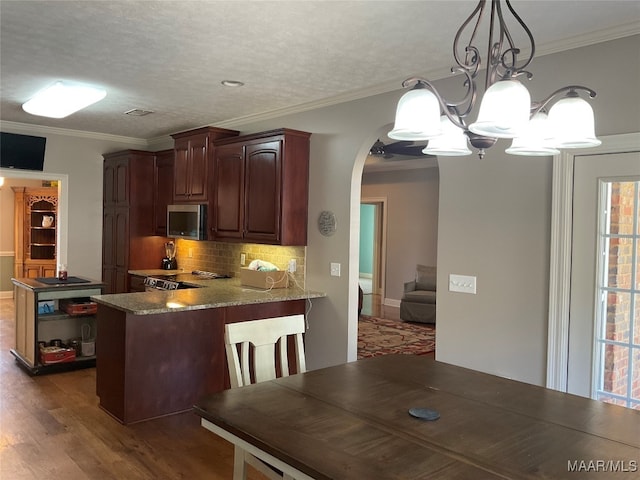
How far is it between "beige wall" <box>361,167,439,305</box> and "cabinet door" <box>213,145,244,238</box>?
471cm

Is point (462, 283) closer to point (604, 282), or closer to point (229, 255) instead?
point (604, 282)

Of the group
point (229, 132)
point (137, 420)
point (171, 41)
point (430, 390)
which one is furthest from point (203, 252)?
point (430, 390)

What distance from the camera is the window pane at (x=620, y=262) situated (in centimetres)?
286

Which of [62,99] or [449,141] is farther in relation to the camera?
[62,99]

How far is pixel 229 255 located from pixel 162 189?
146 centimetres

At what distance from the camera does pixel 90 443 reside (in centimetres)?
332

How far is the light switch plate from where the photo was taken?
3516 millimetres

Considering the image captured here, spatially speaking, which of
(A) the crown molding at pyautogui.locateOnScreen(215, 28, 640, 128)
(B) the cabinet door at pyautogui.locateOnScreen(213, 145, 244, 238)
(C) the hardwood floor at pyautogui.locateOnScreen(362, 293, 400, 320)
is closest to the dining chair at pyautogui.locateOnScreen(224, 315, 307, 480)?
(A) the crown molding at pyautogui.locateOnScreen(215, 28, 640, 128)

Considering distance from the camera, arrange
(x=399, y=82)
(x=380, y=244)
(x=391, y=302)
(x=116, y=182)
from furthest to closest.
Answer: (x=380, y=244) → (x=391, y=302) → (x=116, y=182) → (x=399, y=82)

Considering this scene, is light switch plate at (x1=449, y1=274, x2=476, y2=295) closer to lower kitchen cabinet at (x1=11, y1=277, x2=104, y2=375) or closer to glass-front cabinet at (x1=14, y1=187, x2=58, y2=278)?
lower kitchen cabinet at (x1=11, y1=277, x2=104, y2=375)

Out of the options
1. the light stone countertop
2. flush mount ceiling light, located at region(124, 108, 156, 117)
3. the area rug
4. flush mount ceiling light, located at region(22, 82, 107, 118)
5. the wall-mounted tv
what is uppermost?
flush mount ceiling light, located at region(124, 108, 156, 117)

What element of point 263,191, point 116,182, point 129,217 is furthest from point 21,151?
point 263,191

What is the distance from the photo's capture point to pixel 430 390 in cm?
210

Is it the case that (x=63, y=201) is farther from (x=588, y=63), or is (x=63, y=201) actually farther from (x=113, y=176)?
(x=588, y=63)
